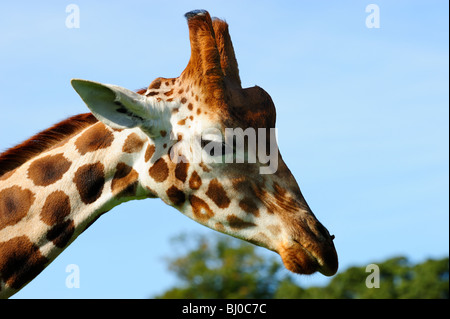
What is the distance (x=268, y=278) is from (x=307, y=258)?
39.2 m

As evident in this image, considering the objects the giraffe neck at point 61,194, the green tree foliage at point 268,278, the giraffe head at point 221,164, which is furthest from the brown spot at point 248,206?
the green tree foliage at point 268,278

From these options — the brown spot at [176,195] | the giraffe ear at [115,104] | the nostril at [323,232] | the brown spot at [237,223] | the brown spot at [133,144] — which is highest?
the giraffe ear at [115,104]

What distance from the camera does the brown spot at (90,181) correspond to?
626 cm

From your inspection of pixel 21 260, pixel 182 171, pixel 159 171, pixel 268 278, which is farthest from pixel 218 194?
pixel 268 278

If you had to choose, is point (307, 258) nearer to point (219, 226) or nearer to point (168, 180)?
point (219, 226)

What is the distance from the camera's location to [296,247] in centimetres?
596

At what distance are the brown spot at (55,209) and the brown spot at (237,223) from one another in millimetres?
1414

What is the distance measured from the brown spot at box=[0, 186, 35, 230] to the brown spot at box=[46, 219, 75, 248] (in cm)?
32

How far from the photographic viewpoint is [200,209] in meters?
6.26

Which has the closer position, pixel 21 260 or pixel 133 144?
pixel 21 260

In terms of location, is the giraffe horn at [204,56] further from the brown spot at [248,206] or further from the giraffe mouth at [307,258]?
the giraffe mouth at [307,258]
